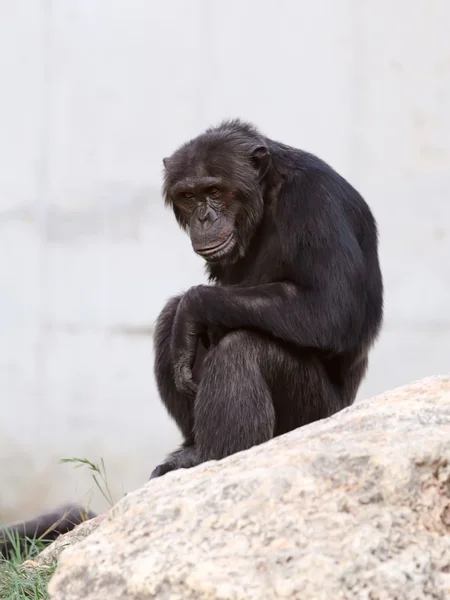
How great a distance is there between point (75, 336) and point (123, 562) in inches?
194

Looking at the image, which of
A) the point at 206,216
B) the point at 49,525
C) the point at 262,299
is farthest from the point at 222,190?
the point at 49,525

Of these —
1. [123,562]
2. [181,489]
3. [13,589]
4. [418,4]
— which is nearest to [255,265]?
[13,589]

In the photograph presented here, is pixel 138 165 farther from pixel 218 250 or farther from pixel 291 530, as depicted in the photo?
pixel 291 530

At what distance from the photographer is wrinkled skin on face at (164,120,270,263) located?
13.0 feet

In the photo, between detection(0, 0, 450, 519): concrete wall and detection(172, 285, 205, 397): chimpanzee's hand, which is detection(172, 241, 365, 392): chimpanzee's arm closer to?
detection(172, 285, 205, 397): chimpanzee's hand

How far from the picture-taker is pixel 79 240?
6844 millimetres

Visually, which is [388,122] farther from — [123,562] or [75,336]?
[123,562]

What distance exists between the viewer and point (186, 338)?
381cm

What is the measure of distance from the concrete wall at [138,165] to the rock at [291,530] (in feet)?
14.7

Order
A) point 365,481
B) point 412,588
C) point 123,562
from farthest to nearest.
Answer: point 365,481, point 123,562, point 412,588

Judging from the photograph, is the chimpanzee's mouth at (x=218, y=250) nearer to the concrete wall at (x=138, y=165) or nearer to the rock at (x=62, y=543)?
the rock at (x=62, y=543)

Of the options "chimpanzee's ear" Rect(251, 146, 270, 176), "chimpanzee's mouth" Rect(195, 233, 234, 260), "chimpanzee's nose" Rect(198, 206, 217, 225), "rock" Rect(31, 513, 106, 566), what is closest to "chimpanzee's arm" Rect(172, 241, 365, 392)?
"chimpanzee's mouth" Rect(195, 233, 234, 260)

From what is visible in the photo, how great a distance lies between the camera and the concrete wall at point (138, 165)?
21.5 feet

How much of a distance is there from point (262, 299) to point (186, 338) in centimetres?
36
